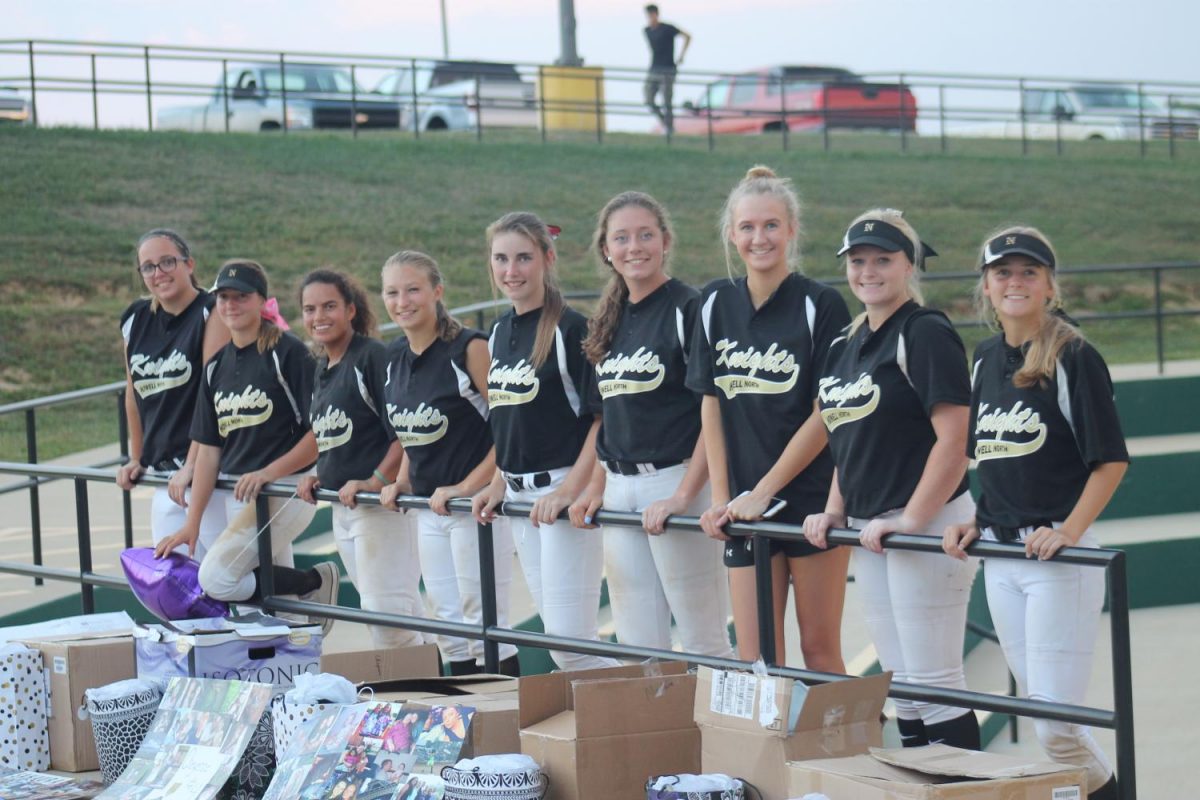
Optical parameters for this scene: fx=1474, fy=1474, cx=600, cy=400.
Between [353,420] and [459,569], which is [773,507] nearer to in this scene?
[459,569]

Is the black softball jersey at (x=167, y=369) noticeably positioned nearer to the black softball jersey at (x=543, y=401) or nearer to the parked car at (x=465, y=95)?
the black softball jersey at (x=543, y=401)

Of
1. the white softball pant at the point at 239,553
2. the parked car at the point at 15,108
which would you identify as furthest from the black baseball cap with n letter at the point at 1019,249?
the parked car at the point at 15,108

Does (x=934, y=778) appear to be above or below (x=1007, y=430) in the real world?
below

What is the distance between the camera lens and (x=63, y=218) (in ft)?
51.8

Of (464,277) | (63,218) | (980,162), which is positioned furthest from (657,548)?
(980,162)

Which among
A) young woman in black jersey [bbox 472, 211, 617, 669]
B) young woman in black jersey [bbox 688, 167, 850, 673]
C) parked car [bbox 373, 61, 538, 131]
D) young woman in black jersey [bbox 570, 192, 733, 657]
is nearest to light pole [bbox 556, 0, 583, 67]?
parked car [bbox 373, 61, 538, 131]

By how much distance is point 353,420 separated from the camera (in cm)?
542

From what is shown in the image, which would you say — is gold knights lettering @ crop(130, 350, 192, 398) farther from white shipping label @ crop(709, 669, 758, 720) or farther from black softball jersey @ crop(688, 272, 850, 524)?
white shipping label @ crop(709, 669, 758, 720)

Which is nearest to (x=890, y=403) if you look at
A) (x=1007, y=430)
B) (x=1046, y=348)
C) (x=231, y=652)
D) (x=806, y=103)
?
(x=1007, y=430)

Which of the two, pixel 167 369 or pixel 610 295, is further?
pixel 167 369

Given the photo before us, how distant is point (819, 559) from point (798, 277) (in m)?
0.85

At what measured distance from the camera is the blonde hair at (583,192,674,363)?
4727 millimetres

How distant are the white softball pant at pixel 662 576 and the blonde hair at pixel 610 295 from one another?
16.6 inches

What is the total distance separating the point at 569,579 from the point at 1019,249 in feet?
5.90
